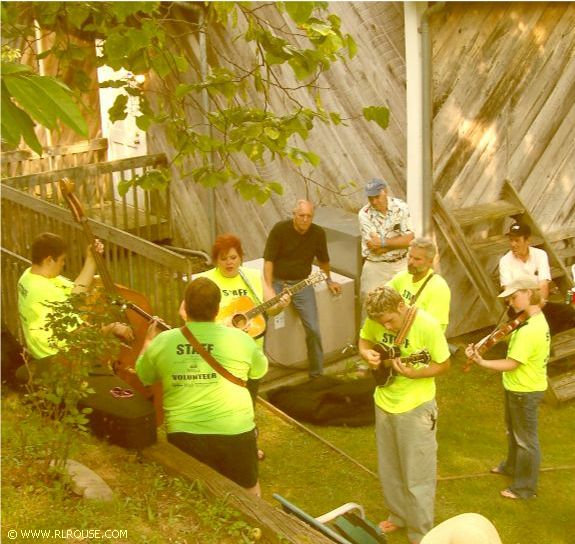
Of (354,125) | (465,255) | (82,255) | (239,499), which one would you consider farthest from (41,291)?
(354,125)

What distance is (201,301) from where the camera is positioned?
17.3ft

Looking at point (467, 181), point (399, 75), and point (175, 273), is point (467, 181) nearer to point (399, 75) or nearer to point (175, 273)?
point (399, 75)

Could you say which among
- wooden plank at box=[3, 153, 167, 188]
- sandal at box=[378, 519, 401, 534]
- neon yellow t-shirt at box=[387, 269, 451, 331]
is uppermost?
wooden plank at box=[3, 153, 167, 188]

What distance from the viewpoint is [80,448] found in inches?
227

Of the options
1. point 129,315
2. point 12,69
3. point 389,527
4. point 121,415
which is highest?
point 12,69

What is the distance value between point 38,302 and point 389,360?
2.45 metres

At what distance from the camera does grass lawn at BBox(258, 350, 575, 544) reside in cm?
676

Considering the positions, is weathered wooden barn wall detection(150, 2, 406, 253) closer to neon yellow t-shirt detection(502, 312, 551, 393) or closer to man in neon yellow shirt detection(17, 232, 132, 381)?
neon yellow t-shirt detection(502, 312, 551, 393)

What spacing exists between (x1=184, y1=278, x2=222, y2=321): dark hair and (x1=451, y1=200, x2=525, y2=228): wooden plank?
4.70m

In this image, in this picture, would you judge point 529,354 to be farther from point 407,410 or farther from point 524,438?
point 407,410

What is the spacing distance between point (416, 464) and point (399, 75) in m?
4.77

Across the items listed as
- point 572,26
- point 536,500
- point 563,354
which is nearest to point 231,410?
point 536,500

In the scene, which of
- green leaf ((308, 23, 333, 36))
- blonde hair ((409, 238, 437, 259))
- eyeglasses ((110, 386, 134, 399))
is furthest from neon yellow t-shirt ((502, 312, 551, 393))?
eyeglasses ((110, 386, 134, 399))

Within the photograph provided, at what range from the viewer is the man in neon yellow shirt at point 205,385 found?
5.26 meters
